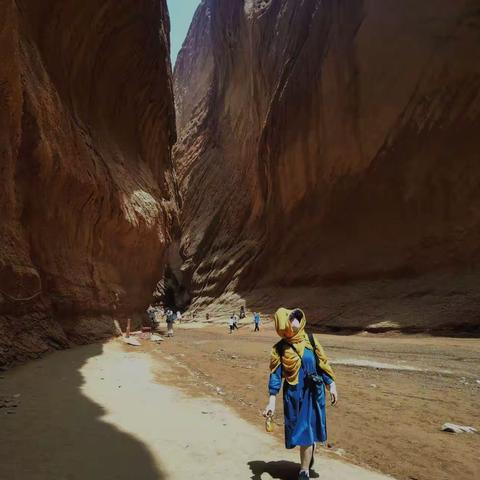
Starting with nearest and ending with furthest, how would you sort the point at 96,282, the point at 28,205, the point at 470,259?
the point at 28,205 → the point at 96,282 → the point at 470,259

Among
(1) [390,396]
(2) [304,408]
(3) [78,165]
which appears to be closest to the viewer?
(2) [304,408]

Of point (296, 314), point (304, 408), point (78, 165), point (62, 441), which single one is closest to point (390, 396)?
point (304, 408)

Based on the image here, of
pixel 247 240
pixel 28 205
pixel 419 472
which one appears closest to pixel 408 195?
pixel 247 240

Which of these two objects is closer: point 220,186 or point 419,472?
point 419,472

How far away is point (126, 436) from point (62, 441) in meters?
0.63

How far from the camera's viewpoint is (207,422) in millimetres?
5723

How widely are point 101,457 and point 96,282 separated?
42.8 ft

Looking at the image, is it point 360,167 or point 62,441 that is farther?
point 360,167

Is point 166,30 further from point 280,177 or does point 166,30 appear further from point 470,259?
point 470,259

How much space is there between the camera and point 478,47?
21922 mm

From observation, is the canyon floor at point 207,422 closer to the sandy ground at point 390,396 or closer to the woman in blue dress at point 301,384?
the sandy ground at point 390,396

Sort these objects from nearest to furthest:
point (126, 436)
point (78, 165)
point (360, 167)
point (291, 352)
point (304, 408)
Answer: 1. point (304, 408)
2. point (291, 352)
3. point (126, 436)
4. point (78, 165)
5. point (360, 167)

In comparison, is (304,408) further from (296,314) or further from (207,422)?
(207,422)

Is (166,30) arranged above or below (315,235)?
above
